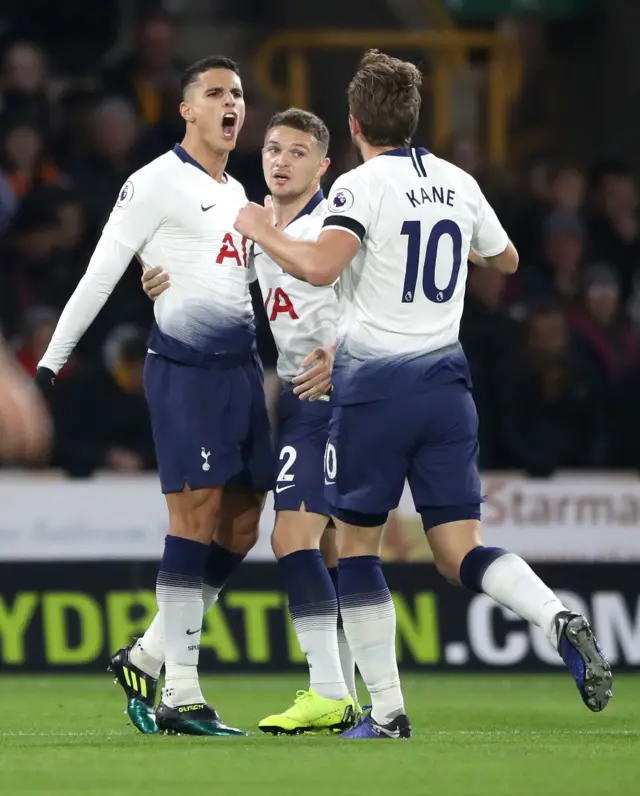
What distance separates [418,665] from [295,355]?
3.43 metres

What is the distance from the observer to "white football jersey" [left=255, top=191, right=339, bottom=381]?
22.3 ft

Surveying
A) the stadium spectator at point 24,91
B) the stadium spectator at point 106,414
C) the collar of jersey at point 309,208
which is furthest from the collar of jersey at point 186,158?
the stadium spectator at point 24,91

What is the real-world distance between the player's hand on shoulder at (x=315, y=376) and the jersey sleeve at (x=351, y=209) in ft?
2.51

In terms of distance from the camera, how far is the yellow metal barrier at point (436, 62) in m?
14.5

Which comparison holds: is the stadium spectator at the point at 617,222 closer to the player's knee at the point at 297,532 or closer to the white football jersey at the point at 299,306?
the white football jersey at the point at 299,306

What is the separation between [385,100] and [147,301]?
5581 mm

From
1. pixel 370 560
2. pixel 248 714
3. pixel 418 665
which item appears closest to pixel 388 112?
pixel 370 560

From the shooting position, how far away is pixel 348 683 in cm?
698

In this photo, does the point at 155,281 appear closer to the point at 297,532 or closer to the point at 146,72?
the point at 297,532

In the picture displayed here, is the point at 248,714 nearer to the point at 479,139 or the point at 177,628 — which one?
the point at 177,628

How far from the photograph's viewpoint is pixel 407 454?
602 cm

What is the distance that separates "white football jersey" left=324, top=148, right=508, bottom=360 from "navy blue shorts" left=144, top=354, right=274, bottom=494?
30.0 inches

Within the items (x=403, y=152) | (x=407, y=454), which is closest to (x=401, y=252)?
(x=403, y=152)

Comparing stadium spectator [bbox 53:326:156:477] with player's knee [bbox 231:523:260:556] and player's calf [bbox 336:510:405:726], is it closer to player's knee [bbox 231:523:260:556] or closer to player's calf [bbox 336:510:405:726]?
player's knee [bbox 231:523:260:556]
